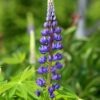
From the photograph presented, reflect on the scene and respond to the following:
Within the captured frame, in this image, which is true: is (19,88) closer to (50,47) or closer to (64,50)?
(50,47)

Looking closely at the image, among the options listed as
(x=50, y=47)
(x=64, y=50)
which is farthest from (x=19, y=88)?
(x=64, y=50)

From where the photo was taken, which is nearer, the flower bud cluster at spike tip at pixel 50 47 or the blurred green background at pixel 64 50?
the flower bud cluster at spike tip at pixel 50 47

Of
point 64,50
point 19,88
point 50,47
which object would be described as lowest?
point 64,50

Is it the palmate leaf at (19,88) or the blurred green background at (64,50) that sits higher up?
the palmate leaf at (19,88)

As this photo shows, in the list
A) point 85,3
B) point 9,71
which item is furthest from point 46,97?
point 85,3

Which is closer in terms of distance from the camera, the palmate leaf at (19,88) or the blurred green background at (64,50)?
the palmate leaf at (19,88)

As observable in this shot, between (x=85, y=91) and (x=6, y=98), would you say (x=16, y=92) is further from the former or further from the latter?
(x=85, y=91)

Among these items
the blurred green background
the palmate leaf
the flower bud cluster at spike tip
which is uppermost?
the flower bud cluster at spike tip

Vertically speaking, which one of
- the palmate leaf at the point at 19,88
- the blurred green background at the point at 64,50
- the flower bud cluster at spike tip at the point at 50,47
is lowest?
the blurred green background at the point at 64,50
